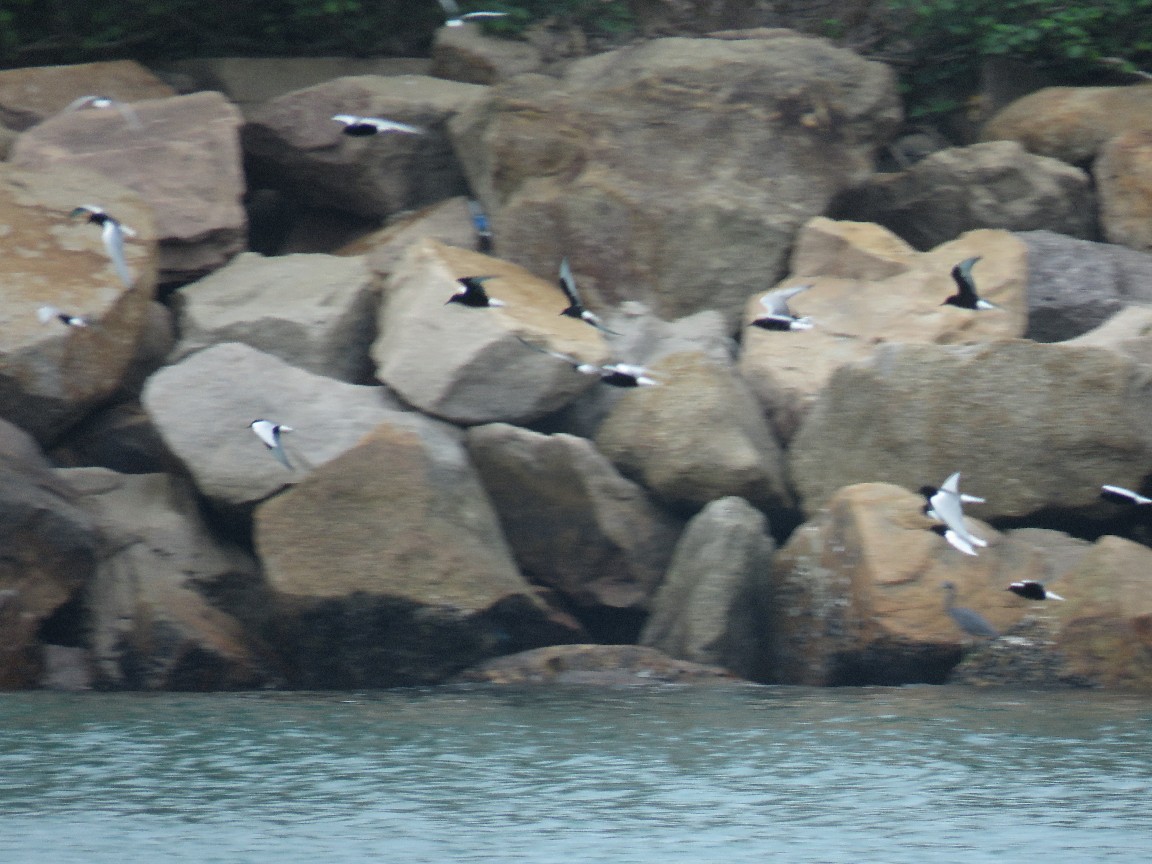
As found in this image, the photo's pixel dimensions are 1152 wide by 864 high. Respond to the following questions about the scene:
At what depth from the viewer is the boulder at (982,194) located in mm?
17234

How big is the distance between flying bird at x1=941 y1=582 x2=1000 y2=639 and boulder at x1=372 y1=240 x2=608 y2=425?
11.5 feet

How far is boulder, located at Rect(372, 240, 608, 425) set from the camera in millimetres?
14625

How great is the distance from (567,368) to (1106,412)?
3.92 m

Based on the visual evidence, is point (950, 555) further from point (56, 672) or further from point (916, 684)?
point (56, 672)

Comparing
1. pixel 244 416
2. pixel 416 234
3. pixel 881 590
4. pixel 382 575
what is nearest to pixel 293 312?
pixel 244 416

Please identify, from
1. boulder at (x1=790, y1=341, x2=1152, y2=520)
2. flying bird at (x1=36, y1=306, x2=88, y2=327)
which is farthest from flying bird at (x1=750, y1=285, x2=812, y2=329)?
flying bird at (x1=36, y1=306, x2=88, y2=327)

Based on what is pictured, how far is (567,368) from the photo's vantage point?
48.8 ft

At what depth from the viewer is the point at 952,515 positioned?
12.8 m

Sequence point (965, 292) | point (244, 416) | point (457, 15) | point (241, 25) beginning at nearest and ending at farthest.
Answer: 1. point (244, 416)
2. point (965, 292)
3. point (457, 15)
4. point (241, 25)

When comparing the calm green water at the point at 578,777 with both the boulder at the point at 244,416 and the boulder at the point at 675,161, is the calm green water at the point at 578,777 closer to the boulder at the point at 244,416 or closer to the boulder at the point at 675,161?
the boulder at the point at 244,416

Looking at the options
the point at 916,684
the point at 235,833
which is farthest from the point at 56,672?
the point at 916,684

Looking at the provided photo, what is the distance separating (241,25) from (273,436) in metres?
7.90

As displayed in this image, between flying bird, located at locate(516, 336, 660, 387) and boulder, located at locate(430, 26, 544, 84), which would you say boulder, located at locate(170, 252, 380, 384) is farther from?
boulder, located at locate(430, 26, 544, 84)

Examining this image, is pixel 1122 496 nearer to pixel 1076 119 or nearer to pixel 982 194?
pixel 982 194
